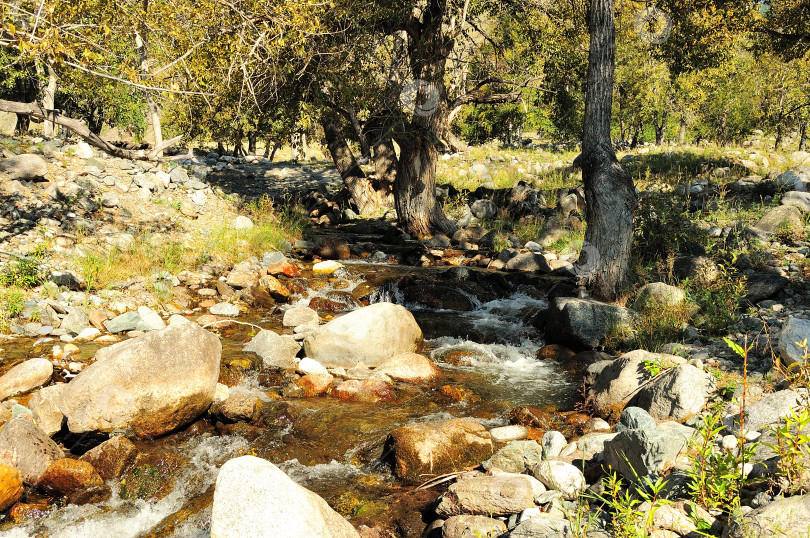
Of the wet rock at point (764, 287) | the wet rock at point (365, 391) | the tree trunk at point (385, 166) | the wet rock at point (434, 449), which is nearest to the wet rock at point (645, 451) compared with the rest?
the wet rock at point (434, 449)

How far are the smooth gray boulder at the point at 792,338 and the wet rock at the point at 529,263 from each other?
6.33m

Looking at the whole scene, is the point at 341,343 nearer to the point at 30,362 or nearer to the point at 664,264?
the point at 30,362

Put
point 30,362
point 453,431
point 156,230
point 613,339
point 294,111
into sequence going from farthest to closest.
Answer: point 294,111 → point 156,230 → point 613,339 → point 30,362 → point 453,431

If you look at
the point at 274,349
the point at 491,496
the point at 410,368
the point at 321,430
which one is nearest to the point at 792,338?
the point at 491,496

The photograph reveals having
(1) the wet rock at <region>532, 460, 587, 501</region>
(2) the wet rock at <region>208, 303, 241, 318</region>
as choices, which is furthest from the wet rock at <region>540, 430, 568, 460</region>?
(2) the wet rock at <region>208, 303, 241, 318</region>

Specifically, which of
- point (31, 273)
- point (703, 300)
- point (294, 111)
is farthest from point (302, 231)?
point (703, 300)

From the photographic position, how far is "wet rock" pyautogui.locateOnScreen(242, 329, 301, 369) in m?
6.41

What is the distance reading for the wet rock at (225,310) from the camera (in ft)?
26.3

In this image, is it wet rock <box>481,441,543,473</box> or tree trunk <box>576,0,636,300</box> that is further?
tree trunk <box>576,0,636,300</box>

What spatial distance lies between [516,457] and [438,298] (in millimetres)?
5327

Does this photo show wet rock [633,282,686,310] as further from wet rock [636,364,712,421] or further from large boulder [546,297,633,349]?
wet rock [636,364,712,421]

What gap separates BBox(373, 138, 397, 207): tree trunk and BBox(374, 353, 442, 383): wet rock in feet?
34.4

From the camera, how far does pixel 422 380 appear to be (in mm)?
6207

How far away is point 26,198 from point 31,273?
11.3 ft
